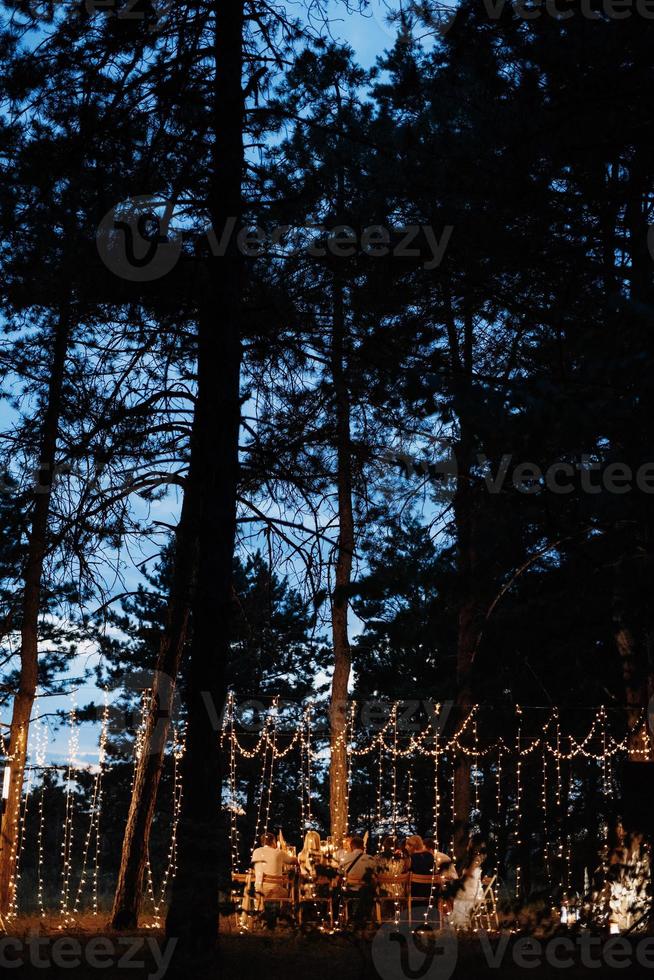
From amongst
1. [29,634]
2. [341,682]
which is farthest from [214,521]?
[341,682]

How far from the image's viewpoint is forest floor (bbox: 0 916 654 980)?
205 inches

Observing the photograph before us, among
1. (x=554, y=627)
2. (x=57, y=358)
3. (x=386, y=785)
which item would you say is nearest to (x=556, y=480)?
(x=554, y=627)

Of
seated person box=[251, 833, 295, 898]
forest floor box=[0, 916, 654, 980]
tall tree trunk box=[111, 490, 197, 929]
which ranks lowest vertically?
forest floor box=[0, 916, 654, 980]

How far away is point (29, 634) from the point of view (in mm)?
12086

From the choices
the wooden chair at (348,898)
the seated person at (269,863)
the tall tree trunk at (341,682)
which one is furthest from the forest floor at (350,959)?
the tall tree trunk at (341,682)

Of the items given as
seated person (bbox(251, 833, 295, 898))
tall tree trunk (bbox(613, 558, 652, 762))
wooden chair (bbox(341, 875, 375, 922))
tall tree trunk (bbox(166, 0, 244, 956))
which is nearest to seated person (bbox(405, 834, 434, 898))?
seated person (bbox(251, 833, 295, 898))

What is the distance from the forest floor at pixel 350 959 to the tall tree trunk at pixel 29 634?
418 cm

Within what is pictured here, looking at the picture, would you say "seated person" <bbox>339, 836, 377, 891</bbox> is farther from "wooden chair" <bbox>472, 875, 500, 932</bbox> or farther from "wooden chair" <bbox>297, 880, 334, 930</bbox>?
"wooden chair" <bbox>297, 880, 334, 930</bbox>

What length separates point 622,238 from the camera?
5.49 meters

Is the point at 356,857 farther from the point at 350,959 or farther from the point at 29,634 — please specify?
the point at 29,634

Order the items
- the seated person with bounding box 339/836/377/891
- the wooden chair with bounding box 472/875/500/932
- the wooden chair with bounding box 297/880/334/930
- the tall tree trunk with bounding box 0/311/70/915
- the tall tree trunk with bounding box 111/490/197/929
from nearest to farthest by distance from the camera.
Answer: the wooden chair with bounding box 472/875/500/932 → the wooden chair with bounding box 297/880/334/930 → the seated person with bounding box 339/836/377/891 → the tall tree trunk with bounding box 111/490/197/929 → the tall tree trunk with bounding box 0/311/70/915

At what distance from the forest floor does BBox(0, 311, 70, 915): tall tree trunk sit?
165 inches

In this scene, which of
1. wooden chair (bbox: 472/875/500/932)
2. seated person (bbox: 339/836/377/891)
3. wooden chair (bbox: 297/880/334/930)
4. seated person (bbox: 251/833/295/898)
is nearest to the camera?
wooden chair (bbox: 472/875/500/932)

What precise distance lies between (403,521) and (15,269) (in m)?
4.22
